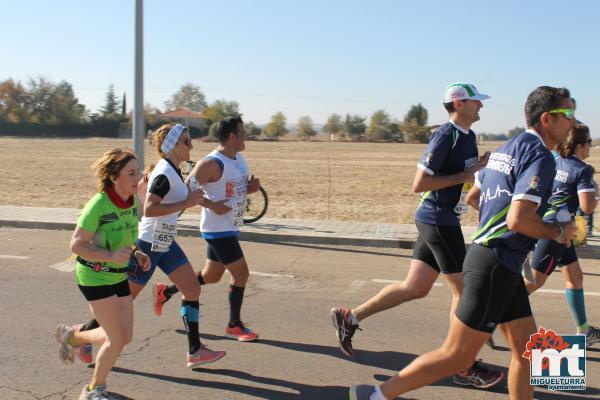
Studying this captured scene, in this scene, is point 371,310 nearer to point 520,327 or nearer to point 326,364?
point 326,364

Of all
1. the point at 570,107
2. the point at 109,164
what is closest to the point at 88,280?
the point at 109,164

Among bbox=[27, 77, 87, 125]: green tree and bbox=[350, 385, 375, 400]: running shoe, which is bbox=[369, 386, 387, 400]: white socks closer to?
bbox=[350, 385, 375, 400]: running shoe

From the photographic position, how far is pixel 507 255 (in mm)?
3326

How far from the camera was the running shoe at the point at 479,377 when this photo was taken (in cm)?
446

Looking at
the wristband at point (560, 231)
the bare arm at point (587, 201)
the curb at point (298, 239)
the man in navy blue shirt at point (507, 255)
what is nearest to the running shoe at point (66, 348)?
the man in navy blue shirt at point (507, 255)

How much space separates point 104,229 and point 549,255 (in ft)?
11.0

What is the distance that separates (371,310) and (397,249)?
15.8 ft

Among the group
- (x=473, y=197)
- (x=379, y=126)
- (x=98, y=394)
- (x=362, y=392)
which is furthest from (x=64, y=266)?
(x=379, y=126)

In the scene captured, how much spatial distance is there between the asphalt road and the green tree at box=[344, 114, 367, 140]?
59.5 metres

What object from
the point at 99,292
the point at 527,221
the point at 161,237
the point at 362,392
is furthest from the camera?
the point at 161,237

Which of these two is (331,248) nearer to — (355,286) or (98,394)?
(355,286)

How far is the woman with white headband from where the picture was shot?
4672mm

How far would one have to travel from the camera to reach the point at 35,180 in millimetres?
19781

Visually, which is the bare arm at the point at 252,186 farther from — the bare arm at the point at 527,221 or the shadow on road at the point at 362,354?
the bare arm at the point at 527,221
